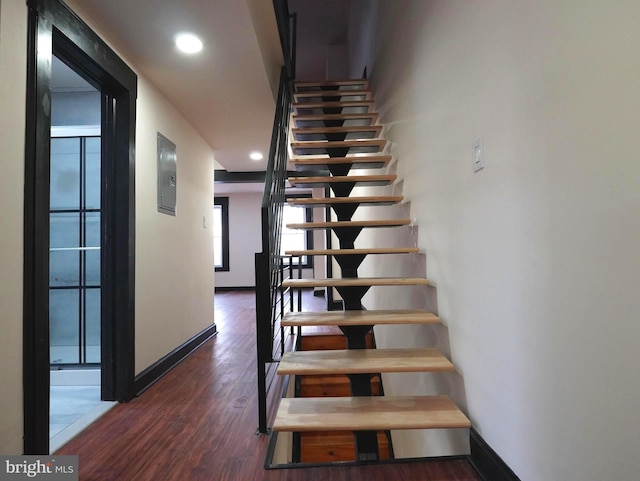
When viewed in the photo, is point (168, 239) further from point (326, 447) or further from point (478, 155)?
point (478, 155)

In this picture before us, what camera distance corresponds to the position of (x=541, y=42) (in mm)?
1072

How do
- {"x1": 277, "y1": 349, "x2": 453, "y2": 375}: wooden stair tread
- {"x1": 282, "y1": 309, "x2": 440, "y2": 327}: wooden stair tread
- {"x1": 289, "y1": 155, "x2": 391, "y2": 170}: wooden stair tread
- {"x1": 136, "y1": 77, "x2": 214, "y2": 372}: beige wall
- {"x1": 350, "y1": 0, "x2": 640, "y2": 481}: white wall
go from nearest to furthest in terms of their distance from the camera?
{"x1": 350, "y1": 0, "x2": 640, "y2": 481}: white wall, {"x1": 277, "y1": 349, "x2": 453, "y2": 375}: wooden stair tread, {"x1": 282, "y1": 309, "x2": 440, "y2": 327}: wooden stair tread, {"x1": 136, "y1": 77, "x2": 214, "y2": 372}: beige wall, {"x1": 289, "y1": 155, "x2": 391, "y2": 170}: wooden stair tread

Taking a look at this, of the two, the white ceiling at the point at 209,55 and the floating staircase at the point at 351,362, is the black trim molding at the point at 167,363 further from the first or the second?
the white ceiling at the point at 209,55

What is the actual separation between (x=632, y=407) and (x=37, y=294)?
2.02 metres

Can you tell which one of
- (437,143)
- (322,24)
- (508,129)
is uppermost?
(322,24)

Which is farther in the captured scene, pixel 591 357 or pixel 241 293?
pixel 241 293

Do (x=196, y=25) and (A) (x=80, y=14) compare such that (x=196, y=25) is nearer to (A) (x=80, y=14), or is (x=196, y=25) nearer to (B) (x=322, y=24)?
A: (A) (x=80, y=14)

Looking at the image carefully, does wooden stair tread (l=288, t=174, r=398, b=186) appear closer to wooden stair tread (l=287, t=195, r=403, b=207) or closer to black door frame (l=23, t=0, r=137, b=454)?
wooden stair tread (l=287, t=195, r=403, b=207)

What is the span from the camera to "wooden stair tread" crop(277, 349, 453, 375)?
5.44 feet

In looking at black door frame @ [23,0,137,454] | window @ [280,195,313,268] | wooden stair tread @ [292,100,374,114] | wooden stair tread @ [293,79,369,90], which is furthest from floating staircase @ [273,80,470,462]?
window @ [280,195,313,268]

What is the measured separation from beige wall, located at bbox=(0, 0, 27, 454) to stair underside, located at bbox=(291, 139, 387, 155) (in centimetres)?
206

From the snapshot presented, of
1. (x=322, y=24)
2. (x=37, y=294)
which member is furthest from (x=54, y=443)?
(x=322, y=24)

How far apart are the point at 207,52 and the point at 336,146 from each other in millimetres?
1298
